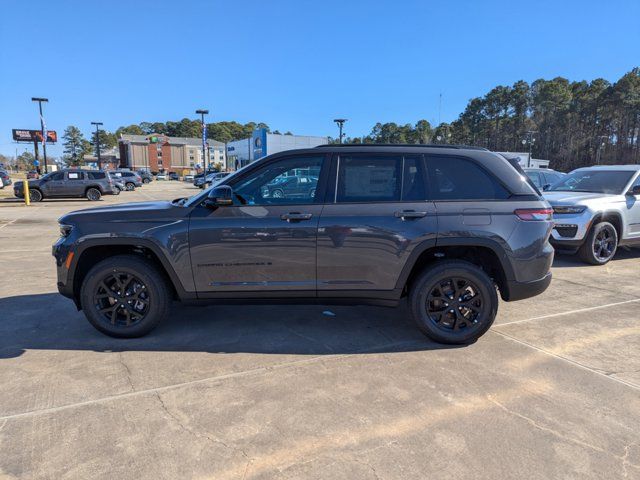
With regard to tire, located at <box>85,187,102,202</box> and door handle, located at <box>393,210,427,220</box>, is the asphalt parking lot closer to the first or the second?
door handle, located at <box>393,210,427,220</box>

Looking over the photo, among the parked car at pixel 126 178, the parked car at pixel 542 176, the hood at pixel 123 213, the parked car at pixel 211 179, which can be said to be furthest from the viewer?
the parked car at pixel 126 178

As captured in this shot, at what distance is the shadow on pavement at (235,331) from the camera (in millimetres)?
4012

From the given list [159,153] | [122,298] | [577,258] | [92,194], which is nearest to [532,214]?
[122,298]

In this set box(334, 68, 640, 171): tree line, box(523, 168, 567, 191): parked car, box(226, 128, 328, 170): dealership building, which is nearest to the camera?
box(523, 168, 567, 191): parked car

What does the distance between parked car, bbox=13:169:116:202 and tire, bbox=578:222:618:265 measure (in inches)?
938

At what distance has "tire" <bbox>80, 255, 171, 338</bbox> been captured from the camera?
4.05 meters

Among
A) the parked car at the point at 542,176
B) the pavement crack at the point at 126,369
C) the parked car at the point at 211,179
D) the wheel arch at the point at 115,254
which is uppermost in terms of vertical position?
the parked car at the point at 211,179

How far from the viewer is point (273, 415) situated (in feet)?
9.50

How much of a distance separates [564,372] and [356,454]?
6.92 ft

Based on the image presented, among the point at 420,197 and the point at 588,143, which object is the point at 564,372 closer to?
the point at 420,197

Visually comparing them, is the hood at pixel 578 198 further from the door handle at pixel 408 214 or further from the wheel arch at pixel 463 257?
the door handle at pixel 408 214

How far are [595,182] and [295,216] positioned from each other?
7.19 m

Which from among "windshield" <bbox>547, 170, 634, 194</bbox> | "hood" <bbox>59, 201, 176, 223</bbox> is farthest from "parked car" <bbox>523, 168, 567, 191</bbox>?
"hood" <bbox>59, 201, 176, 223</bbox>

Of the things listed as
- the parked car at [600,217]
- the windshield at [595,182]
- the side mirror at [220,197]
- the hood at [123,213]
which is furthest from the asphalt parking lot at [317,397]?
the windshield at [595,182]
